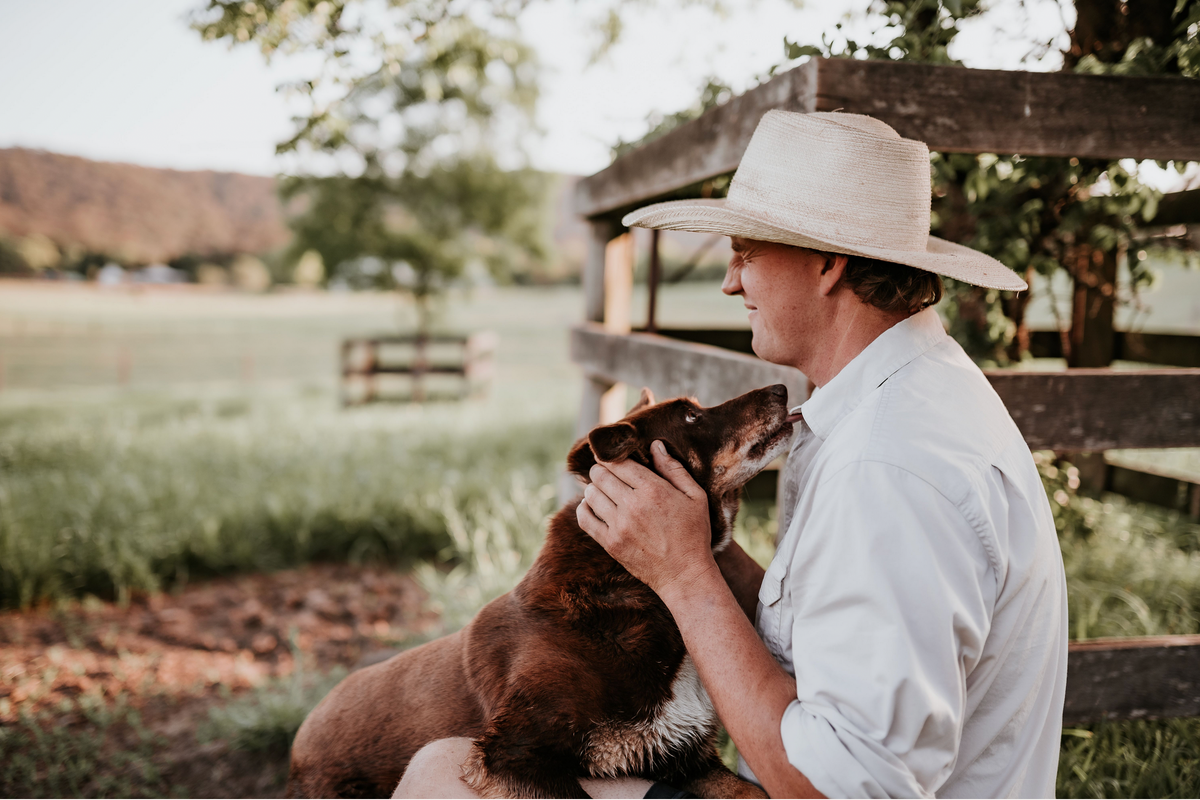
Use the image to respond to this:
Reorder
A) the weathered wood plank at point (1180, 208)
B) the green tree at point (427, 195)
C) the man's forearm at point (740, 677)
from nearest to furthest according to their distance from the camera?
the man's forearm at point (740, 677), the weathered wood plank at point (1180, 208), the green tree at point (427, 195)

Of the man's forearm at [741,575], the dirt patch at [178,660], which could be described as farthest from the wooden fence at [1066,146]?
the dirt patch at [178,660]

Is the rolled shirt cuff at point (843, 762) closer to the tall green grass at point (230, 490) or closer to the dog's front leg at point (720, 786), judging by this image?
the dog's front leg at point (720, 786)

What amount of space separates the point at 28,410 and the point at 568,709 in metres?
15.3

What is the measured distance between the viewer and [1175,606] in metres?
4.11

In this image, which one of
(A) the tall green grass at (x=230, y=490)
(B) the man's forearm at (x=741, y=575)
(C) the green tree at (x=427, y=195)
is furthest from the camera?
(C) the green tree at (x=427, y=195)

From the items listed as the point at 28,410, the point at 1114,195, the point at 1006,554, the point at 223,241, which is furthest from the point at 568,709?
the point at 223,241

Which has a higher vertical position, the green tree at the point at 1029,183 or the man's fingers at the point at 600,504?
the green tree at the point at 1029,183

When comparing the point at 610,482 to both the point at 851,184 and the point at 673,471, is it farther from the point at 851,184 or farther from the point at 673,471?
the point at 851,184

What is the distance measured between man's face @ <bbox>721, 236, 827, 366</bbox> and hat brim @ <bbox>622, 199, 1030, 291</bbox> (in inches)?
1.9

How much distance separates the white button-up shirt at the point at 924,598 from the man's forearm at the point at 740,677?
0.22 ft

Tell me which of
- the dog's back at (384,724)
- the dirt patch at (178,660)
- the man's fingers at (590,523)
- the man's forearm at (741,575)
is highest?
the man's fingers at (590,523)

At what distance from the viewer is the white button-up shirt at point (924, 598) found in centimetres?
130

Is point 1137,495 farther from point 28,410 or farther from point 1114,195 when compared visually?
point 28,410

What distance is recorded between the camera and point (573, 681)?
2.01 m
